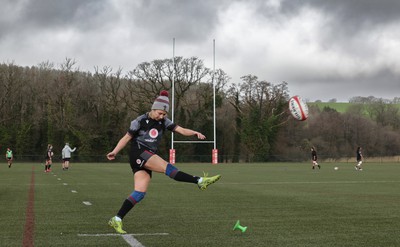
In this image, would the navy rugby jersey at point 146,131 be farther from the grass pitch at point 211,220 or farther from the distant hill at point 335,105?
the distant hill at point 335,105

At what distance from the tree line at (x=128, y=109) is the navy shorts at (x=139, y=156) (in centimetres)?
5374

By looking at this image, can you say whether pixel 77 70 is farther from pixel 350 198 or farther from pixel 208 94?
pixel 350 198

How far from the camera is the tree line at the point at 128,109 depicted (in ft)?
217

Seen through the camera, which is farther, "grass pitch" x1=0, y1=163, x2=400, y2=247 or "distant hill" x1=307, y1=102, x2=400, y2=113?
"distant hill" x1=307, y1=102, x2=400, y2=113

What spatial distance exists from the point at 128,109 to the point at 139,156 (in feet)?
206

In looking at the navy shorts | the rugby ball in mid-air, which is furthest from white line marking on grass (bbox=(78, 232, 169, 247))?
the rugby ball in mid-air

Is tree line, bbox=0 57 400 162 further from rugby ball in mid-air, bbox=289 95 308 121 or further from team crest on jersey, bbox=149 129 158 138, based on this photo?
team crest on jersey, bbox=149 129 158 138

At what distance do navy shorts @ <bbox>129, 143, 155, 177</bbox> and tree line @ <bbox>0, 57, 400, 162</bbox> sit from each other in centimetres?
5374

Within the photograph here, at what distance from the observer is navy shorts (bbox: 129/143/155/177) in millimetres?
7387

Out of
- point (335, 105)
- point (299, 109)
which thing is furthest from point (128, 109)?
point (335, 105)

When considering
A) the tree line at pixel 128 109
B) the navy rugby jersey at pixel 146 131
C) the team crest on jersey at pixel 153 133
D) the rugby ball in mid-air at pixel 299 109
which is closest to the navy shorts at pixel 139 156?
the navy rugby jersey at pixel 146 131

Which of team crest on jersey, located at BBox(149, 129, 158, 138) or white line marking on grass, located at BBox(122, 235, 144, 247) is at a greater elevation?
team crest on jersey, located at BBox(149, 129, 158, 138)

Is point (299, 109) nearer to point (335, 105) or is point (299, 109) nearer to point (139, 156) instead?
point (139, 156)

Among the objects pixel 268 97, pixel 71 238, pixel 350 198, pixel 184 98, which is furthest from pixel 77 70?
pixel 71 238
